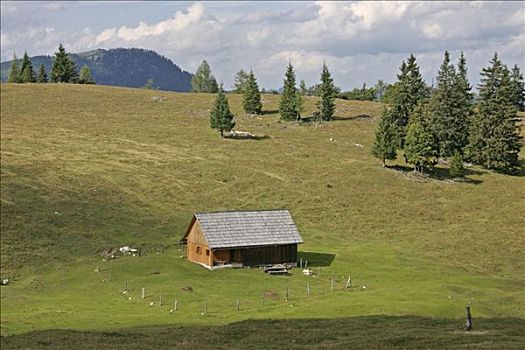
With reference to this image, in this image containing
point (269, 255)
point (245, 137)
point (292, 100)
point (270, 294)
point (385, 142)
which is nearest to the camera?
point (270, 294)

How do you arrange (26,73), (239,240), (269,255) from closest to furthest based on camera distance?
1. (239,240)
2. (269,255)
3. (26,73)

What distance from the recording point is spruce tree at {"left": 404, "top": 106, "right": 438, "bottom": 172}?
328ft

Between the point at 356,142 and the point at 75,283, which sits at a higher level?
the point at 356,142

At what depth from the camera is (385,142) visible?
335ft

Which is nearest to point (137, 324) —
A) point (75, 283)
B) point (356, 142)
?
point (75, 283)

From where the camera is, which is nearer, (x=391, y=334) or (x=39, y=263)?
(x=391, y=334)

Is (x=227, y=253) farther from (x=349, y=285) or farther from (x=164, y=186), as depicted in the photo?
(x=164, y=186)

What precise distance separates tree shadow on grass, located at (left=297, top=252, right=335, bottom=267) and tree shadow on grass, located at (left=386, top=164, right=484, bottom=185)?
3696cm

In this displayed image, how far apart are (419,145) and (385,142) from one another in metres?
5.20

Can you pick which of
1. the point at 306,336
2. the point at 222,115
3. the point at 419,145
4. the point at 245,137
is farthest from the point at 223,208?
the point at 306,336

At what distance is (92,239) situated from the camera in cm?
6725

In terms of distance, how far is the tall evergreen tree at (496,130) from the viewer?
106m

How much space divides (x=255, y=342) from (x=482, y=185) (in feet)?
235

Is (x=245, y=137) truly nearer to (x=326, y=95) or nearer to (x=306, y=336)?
(x=326, y=95)
